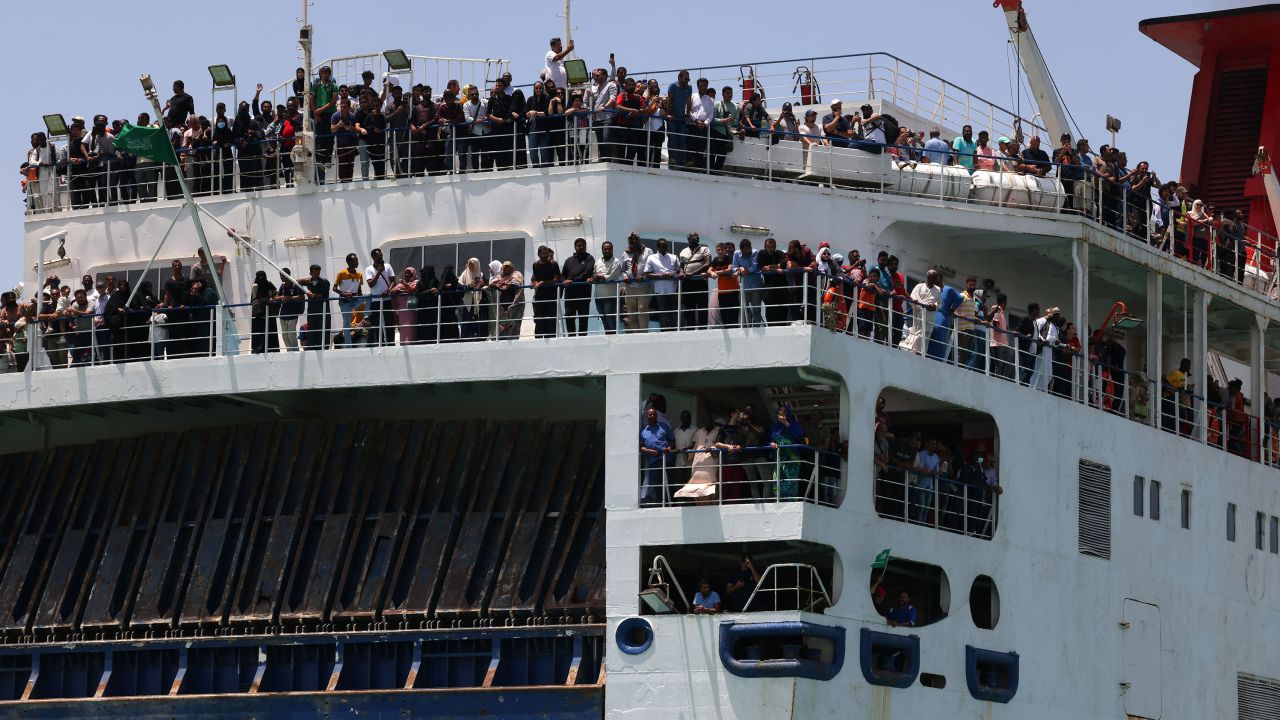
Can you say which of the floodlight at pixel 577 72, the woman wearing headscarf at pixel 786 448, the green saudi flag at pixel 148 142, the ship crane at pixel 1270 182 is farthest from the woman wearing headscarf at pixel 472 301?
the ship crane at pixel 1270 182

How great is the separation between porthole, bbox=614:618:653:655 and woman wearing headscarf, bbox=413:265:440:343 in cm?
437

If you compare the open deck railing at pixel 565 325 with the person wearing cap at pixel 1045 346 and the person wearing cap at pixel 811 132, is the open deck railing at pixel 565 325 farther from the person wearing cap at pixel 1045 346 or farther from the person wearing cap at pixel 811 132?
the person wearing cap at pixel 811 132

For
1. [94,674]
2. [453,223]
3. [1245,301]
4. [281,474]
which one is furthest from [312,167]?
[1245,301]

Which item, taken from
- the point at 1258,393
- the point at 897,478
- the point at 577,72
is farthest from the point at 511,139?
the point at 1258,393

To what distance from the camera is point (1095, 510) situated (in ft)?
102

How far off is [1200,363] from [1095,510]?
442cm

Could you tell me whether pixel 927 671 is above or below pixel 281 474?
below

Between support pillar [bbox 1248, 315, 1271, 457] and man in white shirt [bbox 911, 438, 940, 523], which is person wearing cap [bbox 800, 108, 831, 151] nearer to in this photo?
man in white shirt [bbox 911, 438, 940, 523]

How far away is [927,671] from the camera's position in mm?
27719

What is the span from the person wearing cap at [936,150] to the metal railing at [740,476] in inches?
247

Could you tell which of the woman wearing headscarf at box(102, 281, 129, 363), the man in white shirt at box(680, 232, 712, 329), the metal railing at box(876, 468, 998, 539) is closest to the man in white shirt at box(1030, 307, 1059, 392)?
the metal railing at box(876, 468, 998, 539)

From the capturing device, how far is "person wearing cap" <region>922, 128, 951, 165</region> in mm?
31969

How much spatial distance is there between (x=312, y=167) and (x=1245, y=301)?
46.3 feet

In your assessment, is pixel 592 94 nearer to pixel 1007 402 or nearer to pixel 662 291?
pixel 662 291
